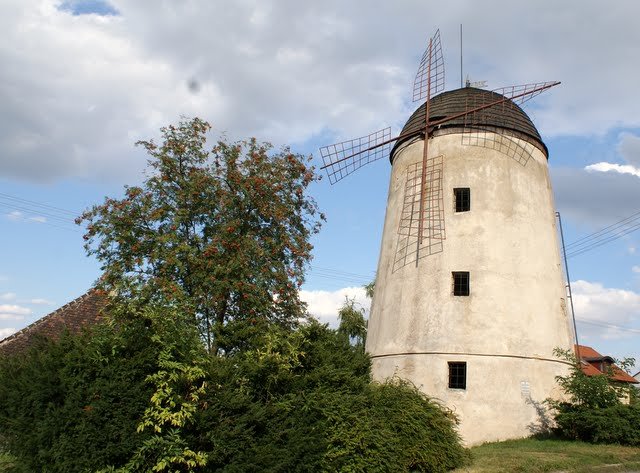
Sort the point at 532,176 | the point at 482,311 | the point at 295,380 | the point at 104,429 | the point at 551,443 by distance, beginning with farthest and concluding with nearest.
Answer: the point at 532,176
the point at 482,311
the point at 551,443
the point at 295,380
the point at 104,429

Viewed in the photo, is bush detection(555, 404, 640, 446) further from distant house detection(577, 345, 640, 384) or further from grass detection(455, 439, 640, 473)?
distant house detection(577, 345, 640, 384)

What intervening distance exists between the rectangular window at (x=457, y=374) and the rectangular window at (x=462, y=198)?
473cm

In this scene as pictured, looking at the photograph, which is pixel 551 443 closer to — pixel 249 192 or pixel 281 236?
pixel 281 236

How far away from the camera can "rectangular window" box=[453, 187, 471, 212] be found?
17156mm

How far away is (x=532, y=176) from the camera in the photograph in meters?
17.7

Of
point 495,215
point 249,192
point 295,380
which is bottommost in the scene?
point 295,380

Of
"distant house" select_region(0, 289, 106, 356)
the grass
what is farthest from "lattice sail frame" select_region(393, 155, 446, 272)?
"distant house" select_region(0, 289, 106, 356)

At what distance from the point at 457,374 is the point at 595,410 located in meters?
3.75

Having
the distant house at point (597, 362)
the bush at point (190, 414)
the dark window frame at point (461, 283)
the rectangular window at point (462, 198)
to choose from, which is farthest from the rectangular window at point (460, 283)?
the distant house at point (597, 362)

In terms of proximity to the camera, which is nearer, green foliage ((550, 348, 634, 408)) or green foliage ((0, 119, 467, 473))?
green foliage ((0, 119, 467, 473))

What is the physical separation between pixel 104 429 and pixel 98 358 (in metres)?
1.07

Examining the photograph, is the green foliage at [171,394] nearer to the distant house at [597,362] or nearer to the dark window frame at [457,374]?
the dark window frame at [457,374]

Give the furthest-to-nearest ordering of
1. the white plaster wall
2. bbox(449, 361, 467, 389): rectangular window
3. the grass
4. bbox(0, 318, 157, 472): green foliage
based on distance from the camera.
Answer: bbox(449, 361, 467, 389): rectangular window < the white plaster wall < the grass < bbox(0, 318, 157, 472): green foliage

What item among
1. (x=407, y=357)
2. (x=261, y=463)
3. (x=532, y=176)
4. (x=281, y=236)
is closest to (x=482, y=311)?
(x=407, y=357)
